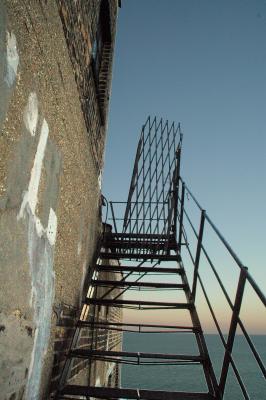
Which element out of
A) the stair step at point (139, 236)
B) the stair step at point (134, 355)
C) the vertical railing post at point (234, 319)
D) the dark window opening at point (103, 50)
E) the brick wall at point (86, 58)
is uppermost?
the dark window opening at point (103, 50)

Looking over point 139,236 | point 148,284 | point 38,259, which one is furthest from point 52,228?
point 139,236

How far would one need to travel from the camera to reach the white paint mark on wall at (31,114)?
5.44ft

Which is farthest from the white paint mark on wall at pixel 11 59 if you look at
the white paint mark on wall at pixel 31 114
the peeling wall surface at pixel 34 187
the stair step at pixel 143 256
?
the stair step at pixel 143 256

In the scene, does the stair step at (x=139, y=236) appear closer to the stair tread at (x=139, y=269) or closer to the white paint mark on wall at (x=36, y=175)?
the stair tread at (x=139, y=269)

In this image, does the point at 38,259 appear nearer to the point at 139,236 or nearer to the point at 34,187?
the point at 34,187

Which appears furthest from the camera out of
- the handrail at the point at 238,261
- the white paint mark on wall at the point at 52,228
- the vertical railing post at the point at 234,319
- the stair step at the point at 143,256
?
the stair step at the point at 143,256

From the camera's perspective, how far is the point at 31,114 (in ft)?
5.67

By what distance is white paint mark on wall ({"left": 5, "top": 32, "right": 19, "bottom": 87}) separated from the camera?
138cm

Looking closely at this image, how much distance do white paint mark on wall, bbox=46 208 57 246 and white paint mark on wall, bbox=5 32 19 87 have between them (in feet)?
3.26

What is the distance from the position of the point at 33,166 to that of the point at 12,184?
319 mm

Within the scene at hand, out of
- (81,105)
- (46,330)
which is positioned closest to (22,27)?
(81,105)

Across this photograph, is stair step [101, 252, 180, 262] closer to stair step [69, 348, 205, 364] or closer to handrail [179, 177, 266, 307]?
handrail [179, 177, 266, 307]

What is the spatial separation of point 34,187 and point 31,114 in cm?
41

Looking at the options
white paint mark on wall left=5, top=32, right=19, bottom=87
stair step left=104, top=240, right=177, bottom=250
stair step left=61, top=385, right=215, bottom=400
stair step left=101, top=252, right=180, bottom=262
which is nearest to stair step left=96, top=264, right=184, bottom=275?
stair step left=101, top=252, right=180, bottom=262
